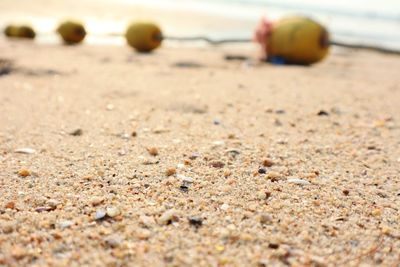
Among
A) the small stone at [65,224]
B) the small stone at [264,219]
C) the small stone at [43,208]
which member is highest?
the small stone at [264,219]

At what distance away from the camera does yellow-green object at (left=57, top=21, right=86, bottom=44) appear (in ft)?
21.8

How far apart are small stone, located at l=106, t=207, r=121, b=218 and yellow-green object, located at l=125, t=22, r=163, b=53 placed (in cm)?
493

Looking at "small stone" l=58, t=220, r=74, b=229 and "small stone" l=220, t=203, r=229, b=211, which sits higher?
"small stone" l=220, t=203, r=229, b=211

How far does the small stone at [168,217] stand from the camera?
1.45 meters

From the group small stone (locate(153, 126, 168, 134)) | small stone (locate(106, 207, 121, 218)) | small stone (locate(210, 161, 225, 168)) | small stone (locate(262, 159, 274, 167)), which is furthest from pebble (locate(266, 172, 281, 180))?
small stone (locate(153, 126, 168, 134))

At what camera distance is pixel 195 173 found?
1844mm

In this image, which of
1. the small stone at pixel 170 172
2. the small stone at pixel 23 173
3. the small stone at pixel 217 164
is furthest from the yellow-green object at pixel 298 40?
the small stone at pixel 23 173

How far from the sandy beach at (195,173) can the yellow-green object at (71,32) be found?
2.88 meters

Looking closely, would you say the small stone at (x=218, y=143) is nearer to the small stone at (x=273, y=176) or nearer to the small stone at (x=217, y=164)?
the small stone at (x=217, y=164)

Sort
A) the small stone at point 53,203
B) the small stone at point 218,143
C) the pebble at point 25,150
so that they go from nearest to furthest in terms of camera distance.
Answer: the small stone at point 53,203, the pebble at point 25,150, the small stone at point 218,143

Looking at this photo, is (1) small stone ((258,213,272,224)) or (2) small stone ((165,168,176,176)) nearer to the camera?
(1) small stone ((258,213,272,224))

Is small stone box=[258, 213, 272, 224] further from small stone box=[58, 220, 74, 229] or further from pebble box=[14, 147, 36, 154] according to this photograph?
pebble box=[14, 147, 36, 154]

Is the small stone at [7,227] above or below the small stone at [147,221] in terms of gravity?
below

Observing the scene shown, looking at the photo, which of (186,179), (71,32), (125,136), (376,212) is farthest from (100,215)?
(71,32)
